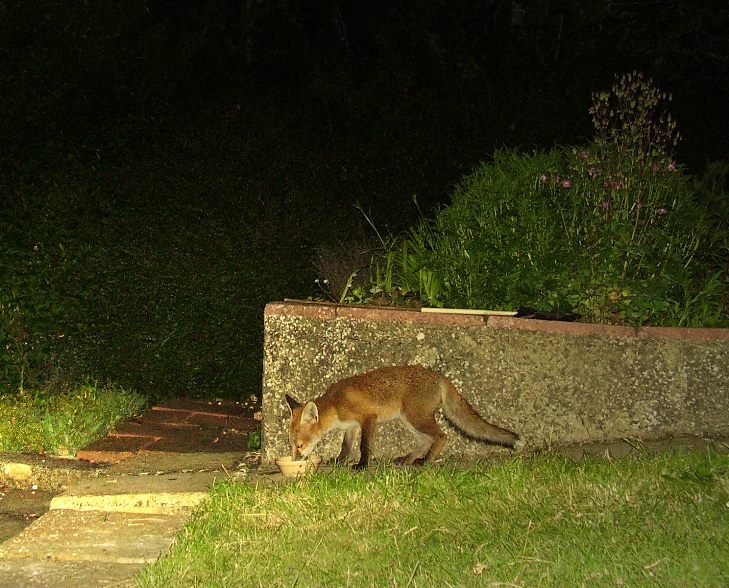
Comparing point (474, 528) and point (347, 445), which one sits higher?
point (474, 528)

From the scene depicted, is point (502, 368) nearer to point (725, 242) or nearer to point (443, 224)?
point (443, 224)

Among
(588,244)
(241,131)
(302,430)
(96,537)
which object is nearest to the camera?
(96,537)

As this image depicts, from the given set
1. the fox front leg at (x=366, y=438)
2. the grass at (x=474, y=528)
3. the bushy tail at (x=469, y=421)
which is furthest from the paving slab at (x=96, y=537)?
the bushy tail at (x=469, y=421)

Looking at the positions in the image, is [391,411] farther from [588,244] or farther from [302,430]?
[588,244]

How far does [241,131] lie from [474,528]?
5.41m

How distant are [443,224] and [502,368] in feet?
5.83

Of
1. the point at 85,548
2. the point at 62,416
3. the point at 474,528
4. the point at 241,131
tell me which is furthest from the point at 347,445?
the point at 241,131

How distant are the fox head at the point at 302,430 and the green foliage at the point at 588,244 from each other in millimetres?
1422

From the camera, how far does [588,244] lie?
6602 mm

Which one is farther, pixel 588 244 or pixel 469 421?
pixel 588 244

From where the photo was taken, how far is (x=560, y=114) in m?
10.9

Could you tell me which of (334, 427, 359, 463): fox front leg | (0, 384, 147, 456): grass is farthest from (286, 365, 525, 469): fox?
(0, 384, 147, 456): grass

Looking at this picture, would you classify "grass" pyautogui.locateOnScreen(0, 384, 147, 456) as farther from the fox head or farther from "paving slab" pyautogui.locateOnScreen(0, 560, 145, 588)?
"paving slab" pyautogui.locateOnScreen(0, 560, 145, 588)

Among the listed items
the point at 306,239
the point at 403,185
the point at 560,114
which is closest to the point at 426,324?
the point at 306,239
